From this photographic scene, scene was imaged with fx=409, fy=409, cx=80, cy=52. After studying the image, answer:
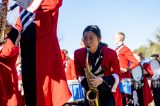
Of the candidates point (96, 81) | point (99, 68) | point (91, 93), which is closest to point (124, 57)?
point (99, 68)

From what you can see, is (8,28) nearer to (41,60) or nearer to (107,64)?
(41,60)

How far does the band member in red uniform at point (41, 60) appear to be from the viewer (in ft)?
12.5

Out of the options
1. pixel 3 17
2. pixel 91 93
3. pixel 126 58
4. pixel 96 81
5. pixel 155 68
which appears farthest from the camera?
pixel 155 68

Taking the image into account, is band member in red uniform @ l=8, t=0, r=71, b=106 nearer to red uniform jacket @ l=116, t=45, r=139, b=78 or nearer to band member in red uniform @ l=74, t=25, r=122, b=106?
band member in red uniform @ l=74, t=25, r=122, b=106

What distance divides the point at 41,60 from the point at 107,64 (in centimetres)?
173

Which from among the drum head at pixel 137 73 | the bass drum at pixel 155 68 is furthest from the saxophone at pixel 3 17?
the bass drum at pixel 155 68

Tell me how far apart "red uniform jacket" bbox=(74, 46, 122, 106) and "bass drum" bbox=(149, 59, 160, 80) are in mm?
7741

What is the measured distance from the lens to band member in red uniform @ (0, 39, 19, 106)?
435 cm

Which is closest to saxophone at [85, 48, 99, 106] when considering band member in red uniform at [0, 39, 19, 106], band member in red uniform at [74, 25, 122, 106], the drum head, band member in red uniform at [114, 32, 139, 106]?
band member in red uniform at [74, 25, 122, 106]

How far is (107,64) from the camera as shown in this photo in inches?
213

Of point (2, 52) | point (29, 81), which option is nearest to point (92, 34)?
point (2, 52)

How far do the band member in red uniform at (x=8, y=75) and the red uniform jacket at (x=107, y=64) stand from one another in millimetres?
1128

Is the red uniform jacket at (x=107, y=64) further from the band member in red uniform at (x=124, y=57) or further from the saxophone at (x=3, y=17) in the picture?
the band member in red uniform at (x=124, y=57)

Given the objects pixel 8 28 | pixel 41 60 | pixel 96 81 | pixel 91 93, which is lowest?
pixel 91 93
